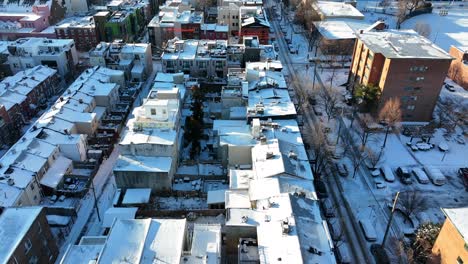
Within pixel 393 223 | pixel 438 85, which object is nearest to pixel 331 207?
pixel 393 223

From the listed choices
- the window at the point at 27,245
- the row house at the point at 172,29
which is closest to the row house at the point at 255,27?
the row house at the point at 172,29

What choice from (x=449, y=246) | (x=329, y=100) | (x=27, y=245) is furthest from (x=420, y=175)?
(x=27, y=245)

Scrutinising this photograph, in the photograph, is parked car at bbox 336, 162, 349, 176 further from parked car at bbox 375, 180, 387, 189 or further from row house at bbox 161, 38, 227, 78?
row house at bbox 161, 38, 227, 78

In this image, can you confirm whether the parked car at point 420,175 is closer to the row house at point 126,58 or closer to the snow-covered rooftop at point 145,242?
the snow-covered rooftop at point 145,242

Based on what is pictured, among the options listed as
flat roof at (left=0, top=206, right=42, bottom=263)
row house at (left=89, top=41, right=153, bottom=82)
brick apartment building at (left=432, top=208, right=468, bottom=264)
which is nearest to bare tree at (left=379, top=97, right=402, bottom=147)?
brick apartment building at (left=432, top=208, right=468, bottom=264)

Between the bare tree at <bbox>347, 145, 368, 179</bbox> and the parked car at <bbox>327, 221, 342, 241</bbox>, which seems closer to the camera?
the parked car at <bbox>327, 221, 342, 241</bbox>

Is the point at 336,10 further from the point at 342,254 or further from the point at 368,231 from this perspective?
the point at 342,254

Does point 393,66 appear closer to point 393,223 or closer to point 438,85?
point 438,85
